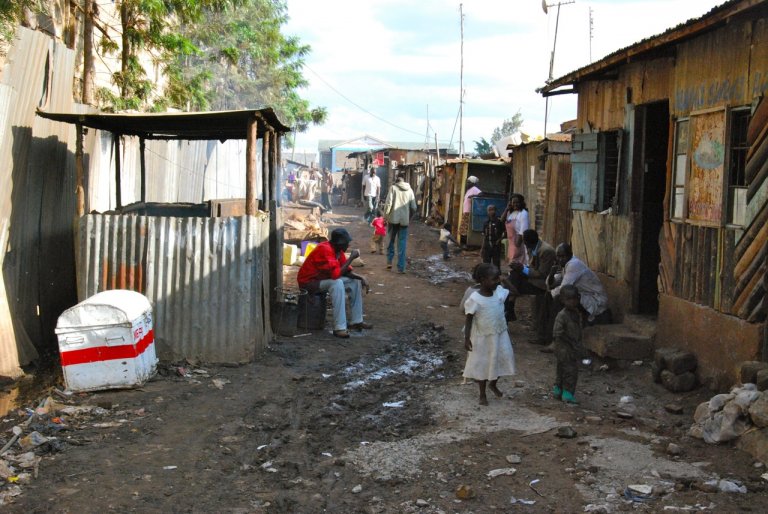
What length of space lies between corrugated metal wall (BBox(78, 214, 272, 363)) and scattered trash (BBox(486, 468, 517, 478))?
348 cm

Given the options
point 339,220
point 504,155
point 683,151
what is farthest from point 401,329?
point 339,220

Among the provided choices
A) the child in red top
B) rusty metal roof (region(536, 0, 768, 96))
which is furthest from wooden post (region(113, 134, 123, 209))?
the child in red top

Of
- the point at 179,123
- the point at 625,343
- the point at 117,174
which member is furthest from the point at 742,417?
the point at 117,174

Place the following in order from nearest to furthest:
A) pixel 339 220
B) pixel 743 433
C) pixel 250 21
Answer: pixel 743 433 → pixel 339 220 → pixel 250 21

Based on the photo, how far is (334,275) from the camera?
9234 millimetres

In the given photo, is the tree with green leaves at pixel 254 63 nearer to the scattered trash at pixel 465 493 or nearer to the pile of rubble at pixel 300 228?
the pile of rubble at pixel 300 228

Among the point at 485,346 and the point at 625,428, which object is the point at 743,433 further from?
the point at 485,346

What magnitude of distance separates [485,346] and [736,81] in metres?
3.22

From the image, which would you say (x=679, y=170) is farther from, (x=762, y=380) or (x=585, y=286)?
(x=762, y=380)

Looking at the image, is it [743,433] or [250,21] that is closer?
[743,433]

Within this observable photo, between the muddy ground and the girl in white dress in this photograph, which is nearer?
the muddy ground

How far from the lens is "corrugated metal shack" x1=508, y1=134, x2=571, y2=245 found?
13336mm

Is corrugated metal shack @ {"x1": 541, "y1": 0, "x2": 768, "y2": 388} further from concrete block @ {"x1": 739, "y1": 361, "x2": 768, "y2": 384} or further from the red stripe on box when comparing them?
the red stripe on box

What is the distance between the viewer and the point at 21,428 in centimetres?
564
